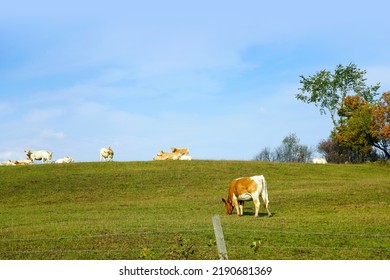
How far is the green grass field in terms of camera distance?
1614 centimetres

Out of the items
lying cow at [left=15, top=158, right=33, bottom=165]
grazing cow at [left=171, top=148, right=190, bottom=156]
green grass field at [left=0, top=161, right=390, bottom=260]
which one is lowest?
green grass field at [left=0, top=161, right=390, bottom=260]

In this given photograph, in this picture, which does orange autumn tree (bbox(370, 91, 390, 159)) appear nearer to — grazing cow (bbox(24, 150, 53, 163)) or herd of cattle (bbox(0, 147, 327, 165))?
herd of cattle (bbox(0, 147, 327, 165))

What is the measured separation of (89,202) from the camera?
3897 cm

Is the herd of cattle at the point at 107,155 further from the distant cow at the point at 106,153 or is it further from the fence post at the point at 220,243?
the fence post at the point at 220,243

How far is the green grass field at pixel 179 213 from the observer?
16.1 meters

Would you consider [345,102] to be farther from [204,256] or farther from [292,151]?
[204,256]

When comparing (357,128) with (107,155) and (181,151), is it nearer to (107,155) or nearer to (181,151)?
(181,151)

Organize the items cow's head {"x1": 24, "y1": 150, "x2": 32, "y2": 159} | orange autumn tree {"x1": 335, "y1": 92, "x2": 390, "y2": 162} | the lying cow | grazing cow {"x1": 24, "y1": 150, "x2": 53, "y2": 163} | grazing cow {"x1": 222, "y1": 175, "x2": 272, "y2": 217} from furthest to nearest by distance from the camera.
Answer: orange autumn tree {"x1": 335, "y1": 92, "x2": 390, "y2": 162}
grazing cow {"x1": 24, "y1": 150, "x2": 53, "y2": 163}
cow's head {"x1": 24, "y1": 150, "x2": 32, "y2": 159}
the lying cow
grazing cow {"x1": 222, "y1": 175, "x2": 272, "y2": 217}

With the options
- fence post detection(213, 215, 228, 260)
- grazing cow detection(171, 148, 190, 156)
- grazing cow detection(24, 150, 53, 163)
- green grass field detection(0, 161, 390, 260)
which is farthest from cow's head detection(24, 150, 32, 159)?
fence post detection(213, 215, 228, 260)

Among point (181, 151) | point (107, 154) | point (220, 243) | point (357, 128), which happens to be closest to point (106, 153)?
point (107, 154)

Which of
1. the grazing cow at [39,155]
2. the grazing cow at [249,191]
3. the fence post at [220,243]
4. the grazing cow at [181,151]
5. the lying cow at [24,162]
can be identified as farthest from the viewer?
the grazing cow at [181,151]

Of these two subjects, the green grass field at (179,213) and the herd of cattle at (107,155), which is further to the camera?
the herd of cattle at (107,155)

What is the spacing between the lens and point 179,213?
96.5 feet

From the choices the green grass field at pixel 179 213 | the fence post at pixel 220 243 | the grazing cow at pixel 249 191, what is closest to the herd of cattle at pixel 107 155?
the green grass field at pixel 179 213
